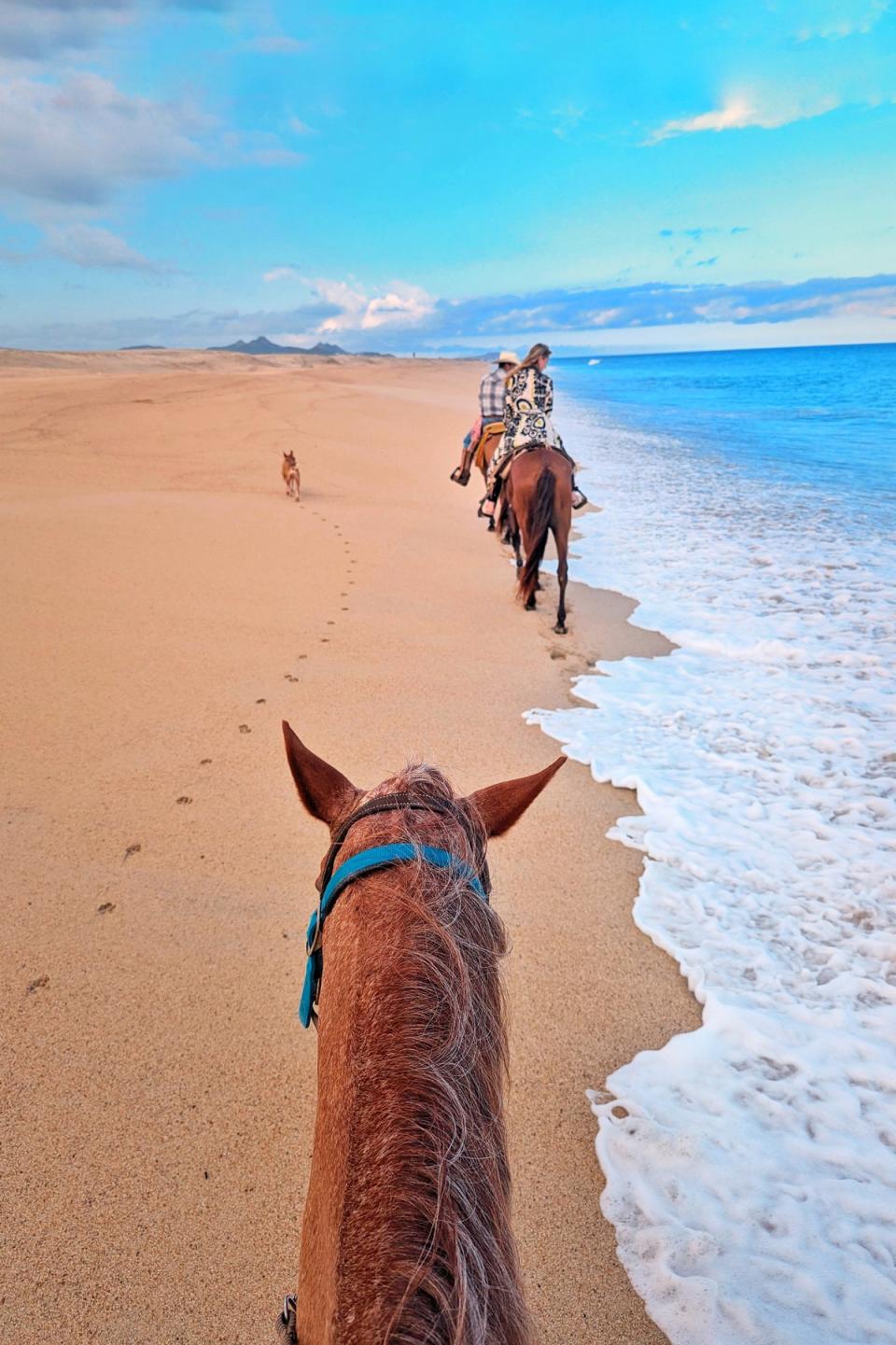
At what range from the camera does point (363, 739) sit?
175 inches

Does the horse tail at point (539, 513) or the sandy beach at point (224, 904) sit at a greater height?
the horse tail at point (539, 513)

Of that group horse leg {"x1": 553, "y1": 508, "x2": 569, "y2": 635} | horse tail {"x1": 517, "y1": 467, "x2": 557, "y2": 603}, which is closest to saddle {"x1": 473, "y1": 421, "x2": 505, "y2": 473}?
horse tail {"x1": 517, "y1": 467, "x2": 557, "y2": 603}

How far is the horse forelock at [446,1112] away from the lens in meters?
0.74

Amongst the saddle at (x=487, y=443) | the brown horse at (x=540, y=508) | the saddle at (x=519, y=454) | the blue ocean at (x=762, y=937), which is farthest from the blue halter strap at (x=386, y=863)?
the saddle at (x=487, y=443)

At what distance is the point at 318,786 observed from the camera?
1.54 meters

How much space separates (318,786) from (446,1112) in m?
0.80

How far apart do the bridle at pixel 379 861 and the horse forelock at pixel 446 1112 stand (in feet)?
0.07

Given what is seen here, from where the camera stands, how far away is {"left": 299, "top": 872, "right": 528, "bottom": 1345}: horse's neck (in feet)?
2.45

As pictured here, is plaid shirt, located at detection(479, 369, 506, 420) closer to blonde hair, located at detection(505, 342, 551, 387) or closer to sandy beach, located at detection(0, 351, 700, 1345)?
blonde hair, located at detection(505, 342, 551, 387)

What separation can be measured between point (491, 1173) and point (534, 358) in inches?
317

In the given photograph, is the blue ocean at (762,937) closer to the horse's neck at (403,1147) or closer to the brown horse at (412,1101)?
the brown horse at (412,1101)

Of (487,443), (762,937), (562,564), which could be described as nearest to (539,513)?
(562,564)

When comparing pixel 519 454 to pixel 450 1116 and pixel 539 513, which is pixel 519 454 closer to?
pixel 539 513

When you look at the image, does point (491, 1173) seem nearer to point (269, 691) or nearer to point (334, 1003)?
point (334, 1003)
